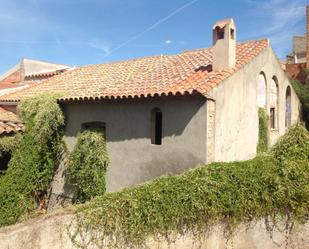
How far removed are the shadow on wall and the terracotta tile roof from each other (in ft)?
1.29

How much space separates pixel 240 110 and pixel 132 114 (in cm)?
365

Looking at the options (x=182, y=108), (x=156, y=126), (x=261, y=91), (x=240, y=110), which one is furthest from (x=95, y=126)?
(x=261, y=91)

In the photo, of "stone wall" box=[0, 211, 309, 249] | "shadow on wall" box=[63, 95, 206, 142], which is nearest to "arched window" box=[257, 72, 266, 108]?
"shadow on wall" box=[63, 95, 206, 142]

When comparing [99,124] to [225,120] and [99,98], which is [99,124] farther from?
[225,120]

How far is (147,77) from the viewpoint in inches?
522

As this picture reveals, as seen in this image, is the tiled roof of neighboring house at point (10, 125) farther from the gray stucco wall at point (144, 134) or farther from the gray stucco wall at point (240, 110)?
the gray stucco wall at point (240, 110)

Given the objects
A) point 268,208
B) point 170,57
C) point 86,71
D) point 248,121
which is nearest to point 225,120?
point 248,121

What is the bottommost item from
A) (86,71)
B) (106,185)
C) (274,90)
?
(106,185)

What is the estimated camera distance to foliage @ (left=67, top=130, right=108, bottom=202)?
12.2 meters

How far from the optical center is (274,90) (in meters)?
14.8

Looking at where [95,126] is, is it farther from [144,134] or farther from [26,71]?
[26,71]

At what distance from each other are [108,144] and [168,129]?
2.68m

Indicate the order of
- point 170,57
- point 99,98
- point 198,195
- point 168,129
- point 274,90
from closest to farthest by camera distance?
1. point 198,195
2. point 168,129
3. point 99,98
4. point 274,90
5. point 170,57

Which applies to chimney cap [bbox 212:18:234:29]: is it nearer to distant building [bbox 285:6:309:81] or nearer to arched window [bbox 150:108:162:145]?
arched window [bbox 150:108:162:145]
